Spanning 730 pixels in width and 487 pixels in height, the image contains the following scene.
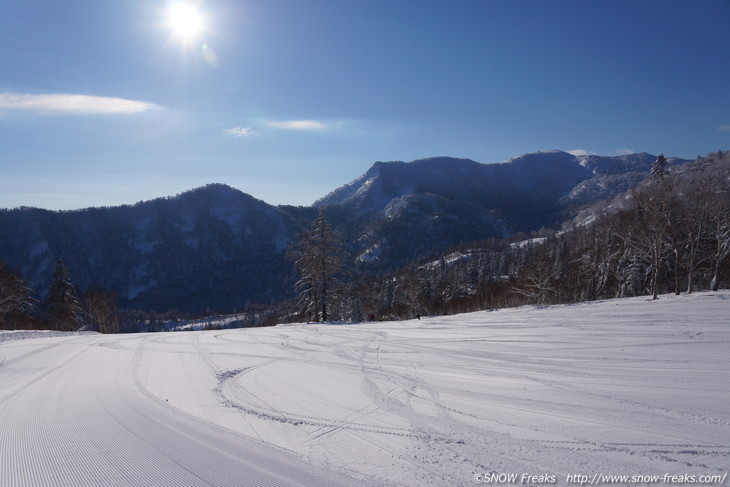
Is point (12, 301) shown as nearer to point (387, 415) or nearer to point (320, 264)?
point (320, 264)

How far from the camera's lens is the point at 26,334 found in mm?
19141

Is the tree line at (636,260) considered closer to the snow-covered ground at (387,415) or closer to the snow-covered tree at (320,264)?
the snow-covered tree at (320,264)

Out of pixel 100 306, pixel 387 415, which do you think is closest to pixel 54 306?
pixel 100 306

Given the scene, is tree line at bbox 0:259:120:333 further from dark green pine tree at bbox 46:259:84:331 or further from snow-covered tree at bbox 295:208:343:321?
snow-covered tree at bbox 295:208:343:321

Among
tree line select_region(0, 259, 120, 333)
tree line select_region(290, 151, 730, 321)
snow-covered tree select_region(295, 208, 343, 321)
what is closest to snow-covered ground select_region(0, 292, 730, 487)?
tree line select_region(290, 151, 730, 321)

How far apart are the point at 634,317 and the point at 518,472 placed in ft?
41.6

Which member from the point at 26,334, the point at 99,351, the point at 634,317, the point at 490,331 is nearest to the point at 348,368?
the point at 490,331

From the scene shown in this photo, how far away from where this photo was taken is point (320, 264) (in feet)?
97.3

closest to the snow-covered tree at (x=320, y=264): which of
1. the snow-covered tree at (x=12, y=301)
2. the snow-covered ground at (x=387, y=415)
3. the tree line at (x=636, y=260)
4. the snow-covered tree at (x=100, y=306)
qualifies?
the tree line at (x=636, y=260)

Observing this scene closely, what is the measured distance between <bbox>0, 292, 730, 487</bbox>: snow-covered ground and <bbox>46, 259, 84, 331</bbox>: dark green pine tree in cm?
3546

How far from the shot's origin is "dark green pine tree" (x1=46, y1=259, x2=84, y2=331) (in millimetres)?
37531

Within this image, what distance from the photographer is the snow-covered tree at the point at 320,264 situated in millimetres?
29688

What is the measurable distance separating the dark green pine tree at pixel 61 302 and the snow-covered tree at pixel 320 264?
2712 centimetres

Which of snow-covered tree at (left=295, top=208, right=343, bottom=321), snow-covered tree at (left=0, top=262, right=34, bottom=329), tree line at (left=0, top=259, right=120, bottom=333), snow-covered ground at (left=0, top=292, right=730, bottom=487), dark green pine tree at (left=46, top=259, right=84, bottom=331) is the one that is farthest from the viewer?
dark green pine tree at (left=46, top=259, right=84, bottom=331)
